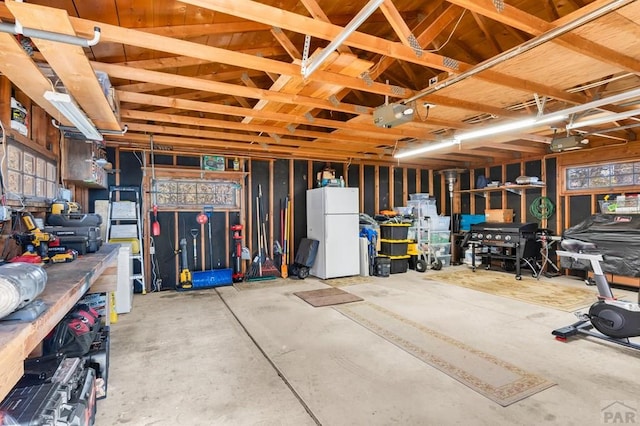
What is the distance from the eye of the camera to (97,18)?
2.56 m

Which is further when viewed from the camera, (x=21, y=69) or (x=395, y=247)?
(x=395, y=247)

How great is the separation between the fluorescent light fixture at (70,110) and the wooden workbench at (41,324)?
4.47 ft

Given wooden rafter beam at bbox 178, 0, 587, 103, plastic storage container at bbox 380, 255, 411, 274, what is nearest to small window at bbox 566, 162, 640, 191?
Answer: plastic storage container at bbox 380, 255, 411, 274

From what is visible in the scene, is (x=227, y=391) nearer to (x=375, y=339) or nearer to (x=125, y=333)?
(x=375, y=339)

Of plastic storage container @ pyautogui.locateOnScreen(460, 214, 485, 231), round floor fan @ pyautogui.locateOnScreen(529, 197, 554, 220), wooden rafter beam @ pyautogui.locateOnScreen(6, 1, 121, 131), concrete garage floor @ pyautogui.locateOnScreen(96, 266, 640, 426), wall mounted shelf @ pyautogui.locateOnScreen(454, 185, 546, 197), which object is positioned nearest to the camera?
wooden rafter beam @ pyautogui.locateOnScreen(6, 1, 121, 131)

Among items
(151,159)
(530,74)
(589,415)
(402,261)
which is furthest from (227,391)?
(402,261)

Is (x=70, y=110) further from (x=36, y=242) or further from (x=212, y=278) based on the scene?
(x=212, y=278)

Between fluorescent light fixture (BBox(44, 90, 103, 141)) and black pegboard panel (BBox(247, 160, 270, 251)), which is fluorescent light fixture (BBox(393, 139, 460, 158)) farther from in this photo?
fluorescent light fixture (BBox(44, 90, 103, 141))

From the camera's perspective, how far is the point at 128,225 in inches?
214

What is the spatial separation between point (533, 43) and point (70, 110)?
151 inches

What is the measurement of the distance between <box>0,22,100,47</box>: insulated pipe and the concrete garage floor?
2.41 metres

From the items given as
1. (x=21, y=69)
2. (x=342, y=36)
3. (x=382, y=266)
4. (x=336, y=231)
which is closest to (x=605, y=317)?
(x=342, y=36)

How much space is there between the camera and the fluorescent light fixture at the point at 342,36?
1.82 metres

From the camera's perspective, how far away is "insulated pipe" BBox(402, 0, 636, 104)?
1.90 metres
